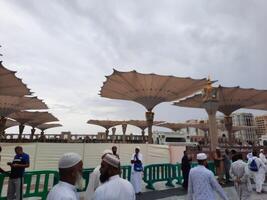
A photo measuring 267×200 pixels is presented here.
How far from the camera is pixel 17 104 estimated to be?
26828 mm

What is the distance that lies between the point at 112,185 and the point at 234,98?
24.5 m

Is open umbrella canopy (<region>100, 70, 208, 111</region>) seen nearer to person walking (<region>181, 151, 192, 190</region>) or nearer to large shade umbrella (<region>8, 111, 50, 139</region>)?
person walking (<region>181, 151, 192, 190</region>)

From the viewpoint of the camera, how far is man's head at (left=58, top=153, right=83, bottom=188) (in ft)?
6.67

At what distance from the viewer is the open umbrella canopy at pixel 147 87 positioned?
18875 mm

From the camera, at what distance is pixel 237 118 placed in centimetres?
10512

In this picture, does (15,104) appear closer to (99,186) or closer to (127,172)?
(127,172)

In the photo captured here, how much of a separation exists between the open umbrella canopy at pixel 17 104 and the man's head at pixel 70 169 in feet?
79.8

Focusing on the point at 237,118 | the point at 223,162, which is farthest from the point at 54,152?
the point at 237,118

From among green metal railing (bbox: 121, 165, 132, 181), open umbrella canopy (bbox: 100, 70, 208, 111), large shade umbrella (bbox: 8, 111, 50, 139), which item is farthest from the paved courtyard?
large shade umbrella (bbox: 8, 111, 50, 139)

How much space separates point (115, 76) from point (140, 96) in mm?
3873

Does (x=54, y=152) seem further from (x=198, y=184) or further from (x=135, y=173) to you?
(x=198, y=184)

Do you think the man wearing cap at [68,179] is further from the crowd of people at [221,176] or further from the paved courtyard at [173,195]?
the paved courtyard at [173,195]

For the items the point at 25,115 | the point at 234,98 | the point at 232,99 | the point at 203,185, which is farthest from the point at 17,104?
the point at 203,185

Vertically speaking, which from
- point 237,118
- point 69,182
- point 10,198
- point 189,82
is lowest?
point 10,198
